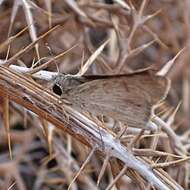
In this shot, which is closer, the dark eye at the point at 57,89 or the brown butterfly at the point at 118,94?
the brown butterfly at the point at 118,94

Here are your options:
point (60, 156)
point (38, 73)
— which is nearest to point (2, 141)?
point (60, 156)

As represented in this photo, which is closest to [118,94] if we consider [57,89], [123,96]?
[123,96]

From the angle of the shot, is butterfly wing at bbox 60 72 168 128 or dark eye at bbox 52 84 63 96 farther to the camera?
dark eye at bbox 52 84 63 96

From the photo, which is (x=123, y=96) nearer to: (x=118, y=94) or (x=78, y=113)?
(x=118, y=94)

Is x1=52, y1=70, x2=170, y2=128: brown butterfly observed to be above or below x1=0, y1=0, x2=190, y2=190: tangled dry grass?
above

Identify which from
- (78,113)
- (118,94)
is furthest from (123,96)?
(78,113)
